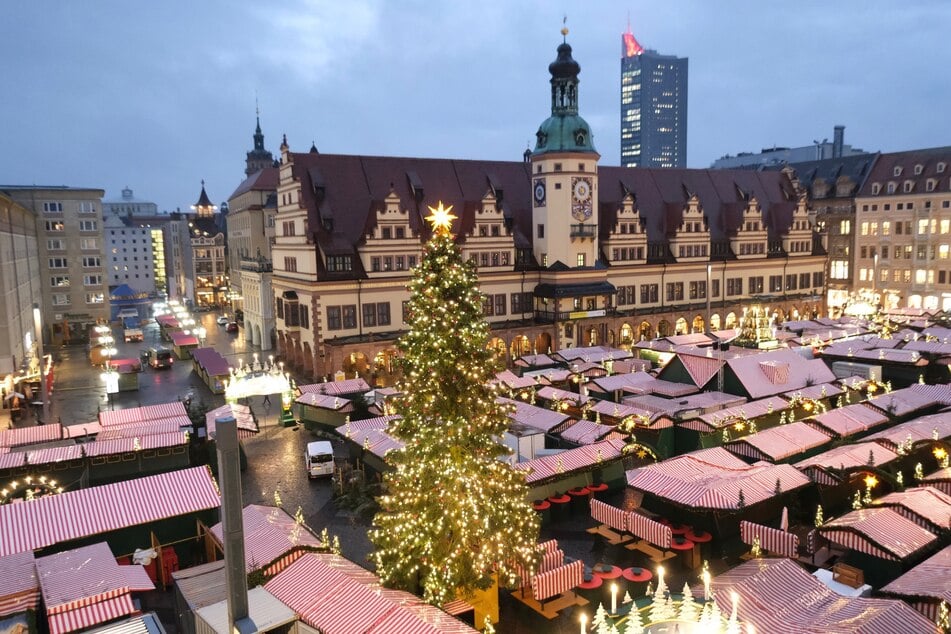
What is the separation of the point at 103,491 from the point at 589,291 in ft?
143

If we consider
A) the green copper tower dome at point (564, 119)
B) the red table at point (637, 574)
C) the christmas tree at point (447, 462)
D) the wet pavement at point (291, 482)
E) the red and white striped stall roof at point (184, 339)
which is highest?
the green copper tower dome at point (564, 119)

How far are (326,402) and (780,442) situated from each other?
73.8ft

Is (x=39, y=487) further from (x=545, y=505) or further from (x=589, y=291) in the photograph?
(x=589, y=291)

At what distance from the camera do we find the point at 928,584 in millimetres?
15875

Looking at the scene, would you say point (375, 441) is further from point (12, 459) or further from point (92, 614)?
point (92, 614)

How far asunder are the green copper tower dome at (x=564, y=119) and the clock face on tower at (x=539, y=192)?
2.52 metres

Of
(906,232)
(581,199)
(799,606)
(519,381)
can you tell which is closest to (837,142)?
(906,232)

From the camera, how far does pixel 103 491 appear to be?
22141 mm

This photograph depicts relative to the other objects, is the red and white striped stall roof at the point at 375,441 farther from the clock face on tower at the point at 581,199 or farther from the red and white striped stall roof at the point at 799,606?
the clock face on tower at the point at 581,199

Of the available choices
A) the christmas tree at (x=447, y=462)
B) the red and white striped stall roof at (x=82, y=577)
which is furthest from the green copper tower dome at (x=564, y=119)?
the red and white striped stall roof at (x=82, y=577)

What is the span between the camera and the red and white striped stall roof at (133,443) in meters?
28.0

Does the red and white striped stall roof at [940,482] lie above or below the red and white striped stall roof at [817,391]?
below

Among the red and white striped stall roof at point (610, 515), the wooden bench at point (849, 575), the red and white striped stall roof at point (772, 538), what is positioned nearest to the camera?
the wooden bench at point (849, 575)

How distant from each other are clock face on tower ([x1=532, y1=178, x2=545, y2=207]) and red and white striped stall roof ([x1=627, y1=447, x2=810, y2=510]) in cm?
3743
